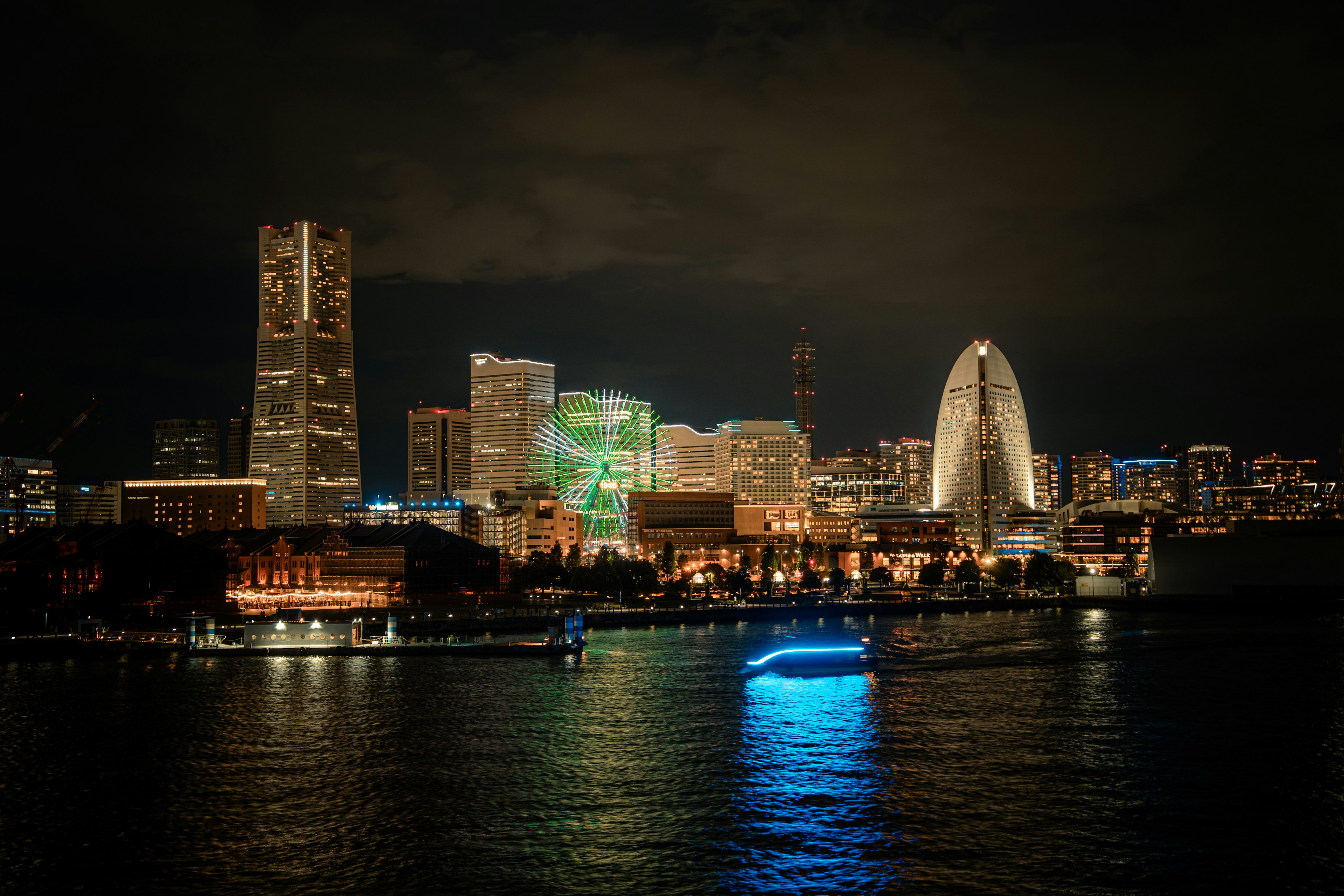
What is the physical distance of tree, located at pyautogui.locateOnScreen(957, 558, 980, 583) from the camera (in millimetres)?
154125

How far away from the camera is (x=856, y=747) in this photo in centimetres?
4134

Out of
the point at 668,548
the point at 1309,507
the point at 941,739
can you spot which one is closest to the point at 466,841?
the point at 941,739

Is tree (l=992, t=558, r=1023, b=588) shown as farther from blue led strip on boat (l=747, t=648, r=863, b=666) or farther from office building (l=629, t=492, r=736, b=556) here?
blue led strip on boat (l=747, t=648, r=863, b=666)

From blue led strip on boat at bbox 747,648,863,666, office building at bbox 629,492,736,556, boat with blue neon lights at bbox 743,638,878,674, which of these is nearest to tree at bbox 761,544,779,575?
office building at bbox 629,492,736,556

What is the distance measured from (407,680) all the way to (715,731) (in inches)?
862

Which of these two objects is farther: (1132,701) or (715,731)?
(1132,701)

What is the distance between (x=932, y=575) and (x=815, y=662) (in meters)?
95.0

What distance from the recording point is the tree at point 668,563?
15562 cm

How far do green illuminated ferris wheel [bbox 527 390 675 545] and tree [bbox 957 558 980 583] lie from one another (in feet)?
164

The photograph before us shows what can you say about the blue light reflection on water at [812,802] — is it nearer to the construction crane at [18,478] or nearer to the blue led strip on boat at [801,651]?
the blue led strip on boat at [801,651]

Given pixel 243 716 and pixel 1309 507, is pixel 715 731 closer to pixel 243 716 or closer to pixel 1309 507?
pixel 243 716

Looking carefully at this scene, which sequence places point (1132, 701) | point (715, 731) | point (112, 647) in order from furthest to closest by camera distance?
point (112, 647), point (1132, 701), point (715, 731)

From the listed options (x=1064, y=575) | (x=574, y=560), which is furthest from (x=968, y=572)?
(x=574, y=560)

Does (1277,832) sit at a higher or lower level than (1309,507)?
lower
